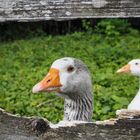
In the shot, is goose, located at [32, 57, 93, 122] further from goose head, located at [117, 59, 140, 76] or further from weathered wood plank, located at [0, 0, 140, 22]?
goose head, located at [117, 59, 140, 76]

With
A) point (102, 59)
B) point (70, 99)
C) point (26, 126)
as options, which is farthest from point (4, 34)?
point (26, 126)

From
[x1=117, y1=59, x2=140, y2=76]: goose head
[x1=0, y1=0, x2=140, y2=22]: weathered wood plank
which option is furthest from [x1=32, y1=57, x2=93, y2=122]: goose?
[x1=117, y1=59, x2=140, y2=76]: goose head

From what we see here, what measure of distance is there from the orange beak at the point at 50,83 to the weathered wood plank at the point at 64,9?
107 centimetres

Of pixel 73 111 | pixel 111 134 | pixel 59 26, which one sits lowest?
pixel 59 26

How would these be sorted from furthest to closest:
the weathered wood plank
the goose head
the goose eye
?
the goose head → the goose eye → the weathered wood plank

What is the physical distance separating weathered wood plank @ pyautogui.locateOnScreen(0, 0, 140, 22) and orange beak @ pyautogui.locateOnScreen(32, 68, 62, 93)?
1.07 m

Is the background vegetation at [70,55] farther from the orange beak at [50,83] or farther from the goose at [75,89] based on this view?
the orange beak at [50,83]

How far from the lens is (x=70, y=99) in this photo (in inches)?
154

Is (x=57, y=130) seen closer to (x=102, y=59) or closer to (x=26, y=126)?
(x=26, y=126)

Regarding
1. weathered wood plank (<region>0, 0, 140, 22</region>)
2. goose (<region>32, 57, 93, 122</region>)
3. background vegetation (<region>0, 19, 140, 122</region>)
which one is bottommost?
background vegetation (<region>0, 19, 140, 122</region>)

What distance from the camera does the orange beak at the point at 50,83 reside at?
129 inches

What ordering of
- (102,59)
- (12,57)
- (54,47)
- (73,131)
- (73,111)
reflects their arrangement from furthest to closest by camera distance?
(54,47)
(12,57)
(102,59)
(73,111)
(73,131)

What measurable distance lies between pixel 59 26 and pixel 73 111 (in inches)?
422

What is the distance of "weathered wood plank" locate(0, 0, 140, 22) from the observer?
219 centimetres
